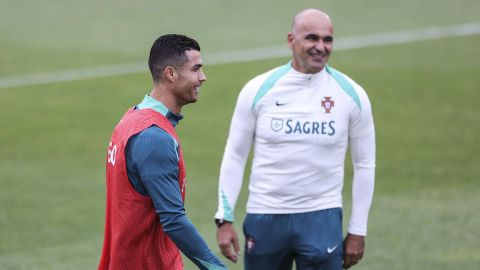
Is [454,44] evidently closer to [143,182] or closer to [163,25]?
[163,25]

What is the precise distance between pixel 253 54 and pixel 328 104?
13850 mm

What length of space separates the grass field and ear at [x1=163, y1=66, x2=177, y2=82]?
527 centimetres

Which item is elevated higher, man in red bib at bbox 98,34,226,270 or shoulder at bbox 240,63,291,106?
shoulder at bbox 240,63,291,106

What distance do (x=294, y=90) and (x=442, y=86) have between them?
11172 mm

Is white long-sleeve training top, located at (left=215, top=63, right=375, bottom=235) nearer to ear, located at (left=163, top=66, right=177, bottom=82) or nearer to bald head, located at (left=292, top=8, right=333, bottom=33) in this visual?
bald head, located at (left=292, top=8, right=333, bottom=33)

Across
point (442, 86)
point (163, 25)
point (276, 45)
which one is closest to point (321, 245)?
point (442, 86)

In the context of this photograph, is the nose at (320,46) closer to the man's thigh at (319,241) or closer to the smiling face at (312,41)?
the smiling face at (312,41)

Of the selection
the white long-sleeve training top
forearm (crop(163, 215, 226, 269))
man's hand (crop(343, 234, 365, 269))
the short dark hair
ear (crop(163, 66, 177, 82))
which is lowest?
man's hand (crop(343, 234, 365, 269))

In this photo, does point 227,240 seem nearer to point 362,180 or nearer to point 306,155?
point 306,155

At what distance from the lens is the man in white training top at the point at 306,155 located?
7.41 metres

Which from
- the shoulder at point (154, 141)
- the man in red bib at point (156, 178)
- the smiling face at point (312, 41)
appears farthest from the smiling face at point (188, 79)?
the smiling face at point (312, 41)

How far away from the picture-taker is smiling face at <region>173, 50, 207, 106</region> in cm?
592

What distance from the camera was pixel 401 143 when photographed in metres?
15.8

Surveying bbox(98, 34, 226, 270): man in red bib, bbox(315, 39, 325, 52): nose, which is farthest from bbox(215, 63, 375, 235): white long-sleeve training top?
bbox(98, 34, 226, 270): man in red bib
